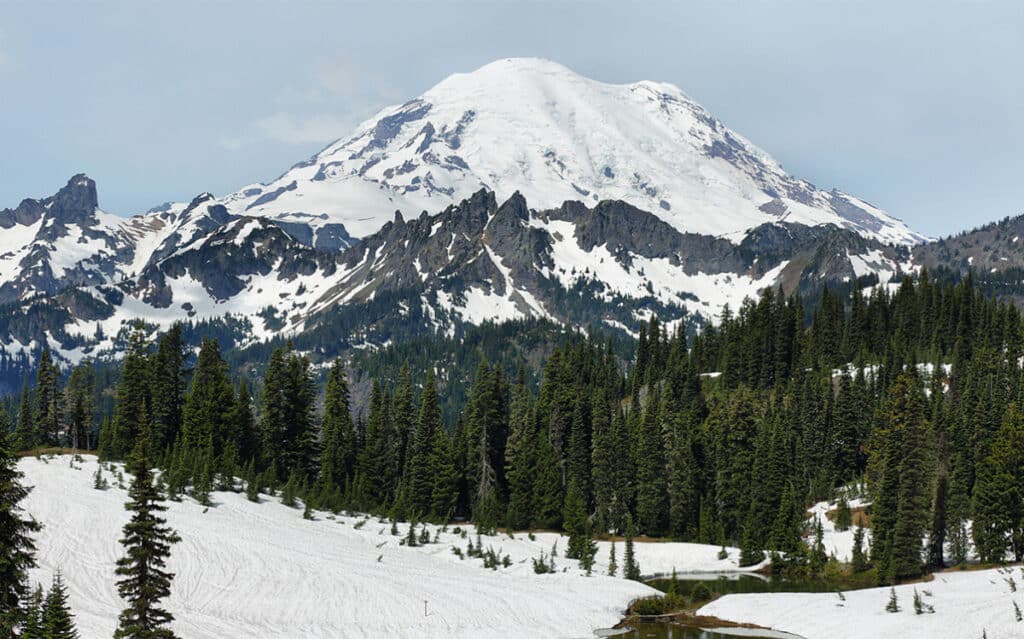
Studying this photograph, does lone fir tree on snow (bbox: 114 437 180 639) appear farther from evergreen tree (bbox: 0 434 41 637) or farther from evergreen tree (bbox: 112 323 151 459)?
evergreen tree (bbox: 112 323 151 459)

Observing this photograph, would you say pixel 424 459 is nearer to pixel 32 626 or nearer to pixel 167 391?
pixel 167 391

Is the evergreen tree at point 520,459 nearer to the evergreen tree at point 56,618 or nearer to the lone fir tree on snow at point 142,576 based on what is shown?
the lone fir tree on snow at point 142,576

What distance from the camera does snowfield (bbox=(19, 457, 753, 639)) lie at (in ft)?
163

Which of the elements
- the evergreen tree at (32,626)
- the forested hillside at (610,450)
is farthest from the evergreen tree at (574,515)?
the evergreen tree at (32,626)

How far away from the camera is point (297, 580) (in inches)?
2258

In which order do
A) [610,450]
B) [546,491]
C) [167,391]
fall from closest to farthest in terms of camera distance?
[167,391] → [546,491] → [610,450]

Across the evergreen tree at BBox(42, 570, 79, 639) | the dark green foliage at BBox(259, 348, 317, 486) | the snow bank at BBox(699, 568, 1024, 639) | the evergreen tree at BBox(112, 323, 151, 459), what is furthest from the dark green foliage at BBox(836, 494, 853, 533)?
the evergreen tree at BBox(42, 570, 79, 639)

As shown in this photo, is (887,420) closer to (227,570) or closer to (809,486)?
(809,486)

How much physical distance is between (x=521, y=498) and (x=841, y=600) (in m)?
52.5

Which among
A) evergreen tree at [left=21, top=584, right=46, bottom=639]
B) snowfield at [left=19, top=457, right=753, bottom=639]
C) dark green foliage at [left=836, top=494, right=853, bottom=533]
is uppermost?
dark green foliage at [left=836, top=494, right=853, bottom=533]

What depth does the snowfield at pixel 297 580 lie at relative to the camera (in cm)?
→ 4972

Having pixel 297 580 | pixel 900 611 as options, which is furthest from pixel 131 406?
pixel 900 611

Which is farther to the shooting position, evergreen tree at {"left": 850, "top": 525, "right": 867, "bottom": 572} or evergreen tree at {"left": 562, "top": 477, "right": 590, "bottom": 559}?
evergreen tree at {"left": 562, "top": 477, "right": 590, "bottom": 559}

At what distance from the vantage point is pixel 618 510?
109000mm
